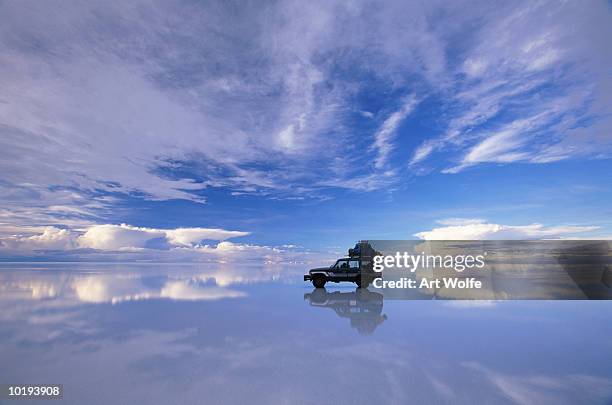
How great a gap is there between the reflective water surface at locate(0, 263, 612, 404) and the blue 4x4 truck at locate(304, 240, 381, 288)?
8981 mm

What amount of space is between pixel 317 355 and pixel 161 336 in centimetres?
473

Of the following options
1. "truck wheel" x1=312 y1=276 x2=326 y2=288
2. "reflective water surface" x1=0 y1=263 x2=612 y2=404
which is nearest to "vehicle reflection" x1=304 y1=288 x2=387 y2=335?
"reflective water surface" x1=0 y1=263 x2=612 y2=404

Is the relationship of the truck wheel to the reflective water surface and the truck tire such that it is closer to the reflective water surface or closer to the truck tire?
the truck tire

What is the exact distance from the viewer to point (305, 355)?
698 centimetres

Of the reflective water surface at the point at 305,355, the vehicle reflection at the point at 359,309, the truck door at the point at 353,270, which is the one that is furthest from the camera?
the truck door at the point at 353,270

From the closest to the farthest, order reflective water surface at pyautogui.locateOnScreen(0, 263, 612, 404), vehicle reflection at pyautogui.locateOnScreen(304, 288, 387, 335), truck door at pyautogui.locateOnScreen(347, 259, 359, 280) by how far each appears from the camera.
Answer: reflective water surface at pyautogui.locateOnScreen(0, 263, 612, 404)
vehicle reflection at pyautogui.locateOnScreen(304, 288, 387, 335)
truck door at pyautogui.locateOnScreen(347, 259, 359, 280)

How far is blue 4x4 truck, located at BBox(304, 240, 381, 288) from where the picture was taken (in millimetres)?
21766

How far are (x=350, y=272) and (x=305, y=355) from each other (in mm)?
15327

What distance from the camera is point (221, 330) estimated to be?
9.29 metres

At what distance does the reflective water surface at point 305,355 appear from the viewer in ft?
17.1

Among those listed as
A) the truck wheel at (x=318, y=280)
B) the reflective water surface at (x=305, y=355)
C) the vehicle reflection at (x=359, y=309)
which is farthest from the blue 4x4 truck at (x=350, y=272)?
the reflective water surface at (x=305, y=355)

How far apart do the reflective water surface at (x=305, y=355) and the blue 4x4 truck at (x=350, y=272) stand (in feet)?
29.5

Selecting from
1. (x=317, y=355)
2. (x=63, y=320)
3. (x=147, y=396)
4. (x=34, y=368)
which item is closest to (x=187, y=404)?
(x=147, y=396)

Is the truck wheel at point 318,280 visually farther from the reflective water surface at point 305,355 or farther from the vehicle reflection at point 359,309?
Answer: the reflective water surface at point 305,355
